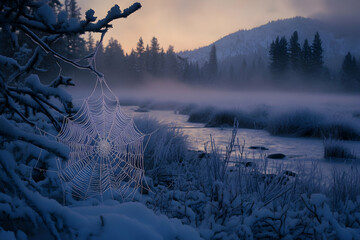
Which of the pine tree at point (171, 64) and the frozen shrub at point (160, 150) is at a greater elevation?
the pine tree at point (171, 64)

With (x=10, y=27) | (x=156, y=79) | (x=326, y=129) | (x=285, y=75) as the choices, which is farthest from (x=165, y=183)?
(x=156, y=79)

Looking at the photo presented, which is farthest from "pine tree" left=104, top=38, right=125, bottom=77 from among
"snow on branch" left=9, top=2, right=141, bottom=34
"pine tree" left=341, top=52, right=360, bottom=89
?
"snow on branch" left=9, top=2, right=141, bottom=34

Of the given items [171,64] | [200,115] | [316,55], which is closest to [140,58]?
[171,64]

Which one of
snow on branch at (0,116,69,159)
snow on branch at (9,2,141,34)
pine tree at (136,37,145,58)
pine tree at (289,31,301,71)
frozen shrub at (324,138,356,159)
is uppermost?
pine tree at (136,37,145,58)

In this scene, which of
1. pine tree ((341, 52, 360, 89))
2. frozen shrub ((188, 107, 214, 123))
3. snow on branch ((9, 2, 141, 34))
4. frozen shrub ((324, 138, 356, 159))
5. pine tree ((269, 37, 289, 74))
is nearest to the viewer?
snow on branch ((9, 2, 141, 34))

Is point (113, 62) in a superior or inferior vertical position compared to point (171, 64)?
inferior

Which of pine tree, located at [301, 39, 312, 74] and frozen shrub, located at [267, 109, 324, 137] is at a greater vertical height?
pine tree, located at [301, 39, 312, 74]

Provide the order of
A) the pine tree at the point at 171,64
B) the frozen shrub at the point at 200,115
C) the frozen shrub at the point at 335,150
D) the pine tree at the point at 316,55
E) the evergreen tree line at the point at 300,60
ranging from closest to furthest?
the frozen shrub at the point at 335,150 → the frozen shrub at the point at 200,115 → the pine tree at the point at 316,55 → the evergreen tree line at the point at 300,60 → the pine tree at the point at 171,64

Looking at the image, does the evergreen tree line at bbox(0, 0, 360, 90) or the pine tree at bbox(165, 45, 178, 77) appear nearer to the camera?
the evergreen tree line at bbox(0, 0, 360, 90)

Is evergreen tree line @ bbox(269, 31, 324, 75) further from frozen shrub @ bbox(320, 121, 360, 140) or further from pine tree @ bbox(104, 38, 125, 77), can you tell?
frozen shrub @ bbox(320, 121, 360, 140)

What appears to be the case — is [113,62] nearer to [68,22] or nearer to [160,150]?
[160,150]

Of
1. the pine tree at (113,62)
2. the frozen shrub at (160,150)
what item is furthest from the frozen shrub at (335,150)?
the pine tree at (113,62)

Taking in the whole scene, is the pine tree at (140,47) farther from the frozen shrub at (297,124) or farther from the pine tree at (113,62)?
the frozen shrub at (297,124)

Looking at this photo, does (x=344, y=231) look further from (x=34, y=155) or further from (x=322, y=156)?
(x=322, y=156)
